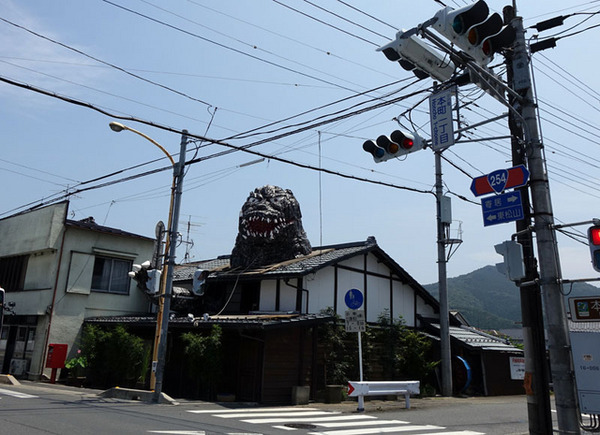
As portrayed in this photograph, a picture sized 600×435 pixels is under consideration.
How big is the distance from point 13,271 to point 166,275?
14767mm

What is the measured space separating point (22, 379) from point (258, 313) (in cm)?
1147

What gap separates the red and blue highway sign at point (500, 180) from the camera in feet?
28.0

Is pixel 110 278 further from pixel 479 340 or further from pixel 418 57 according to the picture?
pixel 418 57

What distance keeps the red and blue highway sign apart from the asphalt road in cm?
561

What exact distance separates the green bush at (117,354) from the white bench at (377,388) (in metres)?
8.61

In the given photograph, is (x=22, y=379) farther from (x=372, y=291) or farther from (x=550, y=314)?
(x=550, y=314)

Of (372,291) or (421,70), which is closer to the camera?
(421,70)

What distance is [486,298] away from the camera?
531 ft

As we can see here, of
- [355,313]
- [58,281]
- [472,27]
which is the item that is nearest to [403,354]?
[355,313]

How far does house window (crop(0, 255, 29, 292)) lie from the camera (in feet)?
82.1

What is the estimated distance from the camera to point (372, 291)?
22.6 meters

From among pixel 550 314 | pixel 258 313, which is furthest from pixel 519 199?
pixel 258 313

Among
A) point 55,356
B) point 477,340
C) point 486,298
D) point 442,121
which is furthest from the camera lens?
point 486,298

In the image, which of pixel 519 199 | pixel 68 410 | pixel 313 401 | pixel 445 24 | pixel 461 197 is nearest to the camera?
pixel 445 24
